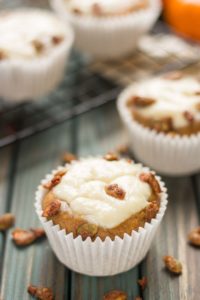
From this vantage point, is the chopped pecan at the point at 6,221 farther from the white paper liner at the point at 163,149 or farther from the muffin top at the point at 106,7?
the muffin top at the point at 106,7

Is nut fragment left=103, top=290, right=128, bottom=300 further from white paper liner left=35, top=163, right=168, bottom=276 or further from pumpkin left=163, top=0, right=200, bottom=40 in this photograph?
pumpkin left=163, top=0, right=200, bottom=40

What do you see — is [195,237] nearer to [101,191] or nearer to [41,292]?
[101,191]

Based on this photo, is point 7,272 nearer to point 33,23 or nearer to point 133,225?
point 133,225

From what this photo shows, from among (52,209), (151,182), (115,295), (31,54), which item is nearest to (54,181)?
(52,209)

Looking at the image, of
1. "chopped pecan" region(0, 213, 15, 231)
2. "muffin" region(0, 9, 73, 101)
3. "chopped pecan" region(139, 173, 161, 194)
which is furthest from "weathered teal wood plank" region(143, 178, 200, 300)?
"muffin" region(0, 9, 73, 101)

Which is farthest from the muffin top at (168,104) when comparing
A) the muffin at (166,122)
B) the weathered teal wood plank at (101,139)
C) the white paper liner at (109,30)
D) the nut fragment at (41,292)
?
the nut fragment at (41,292)

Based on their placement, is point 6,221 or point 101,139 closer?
point 6,221
